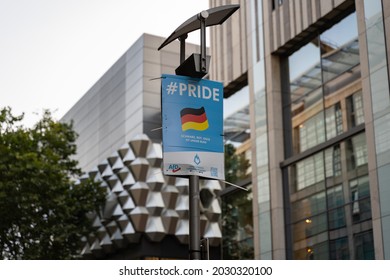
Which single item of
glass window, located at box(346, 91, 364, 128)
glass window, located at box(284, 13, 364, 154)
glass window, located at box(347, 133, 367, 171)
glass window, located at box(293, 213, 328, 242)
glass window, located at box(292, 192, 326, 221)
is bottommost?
glass window, located at box(293, 213, 328, 242)

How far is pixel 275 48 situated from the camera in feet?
100

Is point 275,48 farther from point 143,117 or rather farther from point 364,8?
point 143,117

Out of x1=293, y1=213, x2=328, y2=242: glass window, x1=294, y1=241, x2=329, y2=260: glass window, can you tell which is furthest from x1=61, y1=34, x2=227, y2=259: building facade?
x1=294, y1=241, x2=329, y2=260: glass window

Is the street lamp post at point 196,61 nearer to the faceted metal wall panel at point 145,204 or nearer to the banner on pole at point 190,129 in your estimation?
the banner on pole at point 190,129

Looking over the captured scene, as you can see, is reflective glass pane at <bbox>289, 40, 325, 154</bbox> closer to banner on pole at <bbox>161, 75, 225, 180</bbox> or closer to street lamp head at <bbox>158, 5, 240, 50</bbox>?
street lamp head at <bbox>158, 5, 240, 50</bbox>

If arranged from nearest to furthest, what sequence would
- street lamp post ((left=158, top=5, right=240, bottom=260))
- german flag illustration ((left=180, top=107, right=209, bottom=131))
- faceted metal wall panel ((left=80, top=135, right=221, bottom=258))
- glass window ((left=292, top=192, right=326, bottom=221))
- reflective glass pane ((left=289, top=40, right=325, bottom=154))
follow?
street lamp post ((left=158, top=5, right=240, bottom=260)) < german flag illustration ((left=180, top=107, right=209, bottom=131)) < glass window ((left=292, top=192, right=326, bottom=221)) < reflective glass pane ((left=289, top=40, right=325, bottom=154)) < faceted metal wall panel ((left=80, top=135, right=221, bottom=258))

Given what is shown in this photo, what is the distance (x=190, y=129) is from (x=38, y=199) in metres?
30.4

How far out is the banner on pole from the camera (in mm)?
13016

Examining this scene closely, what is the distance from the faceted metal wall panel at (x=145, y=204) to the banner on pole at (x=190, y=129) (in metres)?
30.3

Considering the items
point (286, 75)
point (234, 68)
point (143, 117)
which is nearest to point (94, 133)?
point (143, 117)

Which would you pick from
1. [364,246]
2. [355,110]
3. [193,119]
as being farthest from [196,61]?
[355,110]

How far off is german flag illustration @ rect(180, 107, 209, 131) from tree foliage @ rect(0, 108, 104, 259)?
1143 inches
